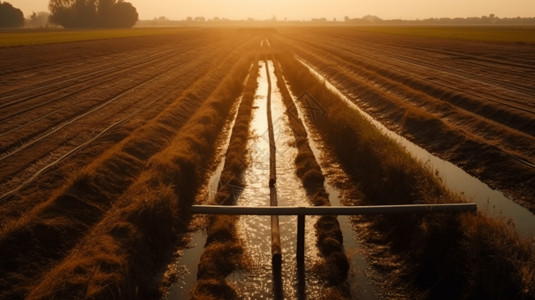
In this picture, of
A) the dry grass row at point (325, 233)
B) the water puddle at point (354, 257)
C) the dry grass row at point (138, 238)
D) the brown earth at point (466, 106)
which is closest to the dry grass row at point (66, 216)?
the dry grass row at point (138, 238)

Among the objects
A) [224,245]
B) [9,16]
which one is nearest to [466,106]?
[224,245]

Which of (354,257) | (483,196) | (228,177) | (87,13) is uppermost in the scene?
(87,13)

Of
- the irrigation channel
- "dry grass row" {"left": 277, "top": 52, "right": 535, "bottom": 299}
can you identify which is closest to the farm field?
"dry grass row" {"left": 277, "top": 52, "right": 535, "bottom": 299}

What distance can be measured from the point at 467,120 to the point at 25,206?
16.8 meters

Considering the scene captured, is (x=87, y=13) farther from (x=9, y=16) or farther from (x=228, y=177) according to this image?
(x=228, y=177)

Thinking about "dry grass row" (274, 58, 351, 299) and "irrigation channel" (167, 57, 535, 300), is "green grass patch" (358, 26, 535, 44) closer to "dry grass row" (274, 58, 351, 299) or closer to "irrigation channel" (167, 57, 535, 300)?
"irrigation channel" (167, 57, 535, 300)

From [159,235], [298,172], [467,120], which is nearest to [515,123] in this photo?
[467,120]

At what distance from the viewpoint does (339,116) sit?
57.5 ft

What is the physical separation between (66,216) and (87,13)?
130673mm

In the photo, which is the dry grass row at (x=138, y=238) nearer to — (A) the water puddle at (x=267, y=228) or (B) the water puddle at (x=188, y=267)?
(B) the water puddle at (x=188, y=267)

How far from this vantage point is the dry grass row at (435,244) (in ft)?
22.1

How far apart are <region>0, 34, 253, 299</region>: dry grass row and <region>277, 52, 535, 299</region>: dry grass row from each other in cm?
666

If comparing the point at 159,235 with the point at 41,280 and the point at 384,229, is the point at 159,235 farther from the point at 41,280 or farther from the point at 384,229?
the point at 384,229

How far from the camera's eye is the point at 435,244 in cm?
812
